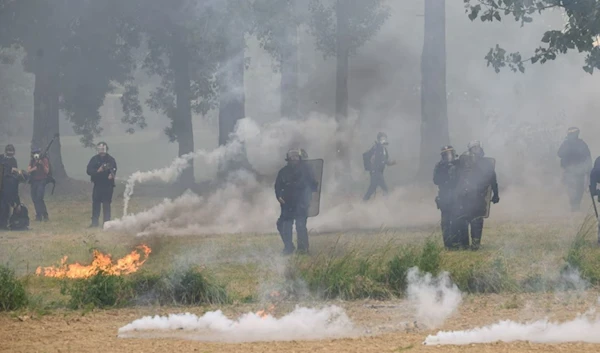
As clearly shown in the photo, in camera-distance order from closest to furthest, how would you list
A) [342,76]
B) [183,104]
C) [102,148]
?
[102,148], [183,104], [342,76]

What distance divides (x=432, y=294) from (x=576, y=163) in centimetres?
1132

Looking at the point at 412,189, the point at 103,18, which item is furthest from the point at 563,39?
the point at 103,18

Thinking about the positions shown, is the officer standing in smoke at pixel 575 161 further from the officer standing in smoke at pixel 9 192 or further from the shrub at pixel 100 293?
the shrub at pixel 100 293

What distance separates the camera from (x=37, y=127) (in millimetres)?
34594

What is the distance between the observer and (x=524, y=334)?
1028 centimetres

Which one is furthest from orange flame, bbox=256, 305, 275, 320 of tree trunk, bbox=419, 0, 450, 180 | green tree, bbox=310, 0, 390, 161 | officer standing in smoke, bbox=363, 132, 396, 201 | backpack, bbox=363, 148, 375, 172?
tree trunk, bbox=419, 0, 450, 180

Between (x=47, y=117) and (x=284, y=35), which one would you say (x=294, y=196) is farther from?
(x=47, y=117)

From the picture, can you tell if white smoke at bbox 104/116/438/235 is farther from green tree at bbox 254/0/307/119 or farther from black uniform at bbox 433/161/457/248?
black uniform at bbox 433/161/457/248

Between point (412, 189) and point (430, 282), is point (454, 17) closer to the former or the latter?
point (412, 189)

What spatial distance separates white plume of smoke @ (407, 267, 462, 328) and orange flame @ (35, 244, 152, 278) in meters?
3.45

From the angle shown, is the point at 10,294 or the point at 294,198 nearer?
the point at 10,294

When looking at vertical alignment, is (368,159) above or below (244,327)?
above

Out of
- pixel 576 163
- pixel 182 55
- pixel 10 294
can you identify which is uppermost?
pixel 182 55

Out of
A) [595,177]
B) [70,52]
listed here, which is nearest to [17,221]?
[70,52]
